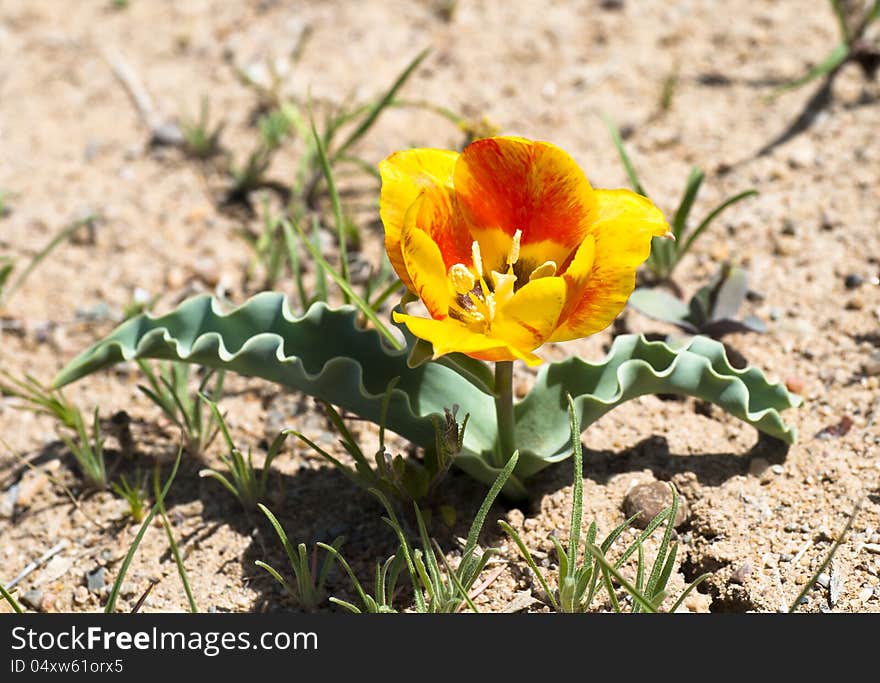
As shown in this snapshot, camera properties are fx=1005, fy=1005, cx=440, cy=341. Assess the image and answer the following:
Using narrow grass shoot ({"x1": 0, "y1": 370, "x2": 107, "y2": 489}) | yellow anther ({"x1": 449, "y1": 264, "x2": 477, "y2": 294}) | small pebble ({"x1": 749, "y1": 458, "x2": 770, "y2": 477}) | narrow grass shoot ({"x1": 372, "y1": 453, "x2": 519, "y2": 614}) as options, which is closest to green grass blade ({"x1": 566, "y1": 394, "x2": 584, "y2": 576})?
narrow grass shoot ({"x1": 372, "y1": 453, "x2": 519, "y2": 614})

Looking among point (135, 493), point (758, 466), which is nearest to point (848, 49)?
point (758, 466)

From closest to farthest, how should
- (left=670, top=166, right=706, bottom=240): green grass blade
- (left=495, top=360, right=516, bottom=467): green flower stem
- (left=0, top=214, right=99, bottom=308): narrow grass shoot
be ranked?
1. (left=495, top=360, right=516, bottom=467): green flower stem
2. (left=670, top=166, right=706, bottom=240): green grass blade
3. (left=0, top=214, right=99, bottom=308): narrow grass shoot

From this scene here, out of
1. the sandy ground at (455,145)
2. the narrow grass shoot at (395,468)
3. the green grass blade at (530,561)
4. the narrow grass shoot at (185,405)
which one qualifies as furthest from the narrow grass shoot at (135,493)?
the green grass blade at (530,561)

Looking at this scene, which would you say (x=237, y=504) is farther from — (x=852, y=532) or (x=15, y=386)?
(x=852, y=532)

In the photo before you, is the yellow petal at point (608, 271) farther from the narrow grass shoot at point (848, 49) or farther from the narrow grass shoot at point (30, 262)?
the narrow grass shoot at point (30, 262)

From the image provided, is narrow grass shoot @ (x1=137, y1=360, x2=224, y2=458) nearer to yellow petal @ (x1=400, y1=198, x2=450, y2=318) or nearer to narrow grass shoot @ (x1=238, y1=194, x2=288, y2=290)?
narrow grass shoot @ (x1=238, y1=194, x2=288, y2=290)

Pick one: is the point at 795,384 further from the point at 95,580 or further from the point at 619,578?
the point at 95,580

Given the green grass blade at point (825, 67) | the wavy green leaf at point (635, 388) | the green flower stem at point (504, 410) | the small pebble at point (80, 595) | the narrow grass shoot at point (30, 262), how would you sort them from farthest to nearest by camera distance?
the green grass blade at point (825, 67) → the narrow grass shoot at point (30, 262) → the small pebble at point (80, 595) → the wavy green leaf at point (635, 388) → the green flower stem at point (504, 410)
